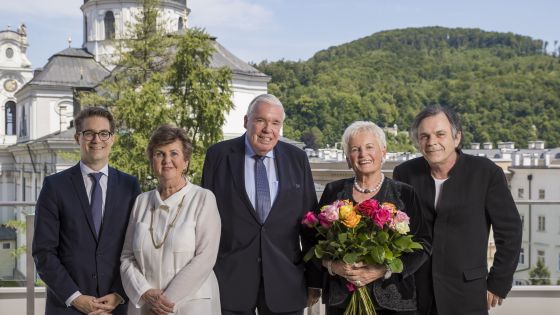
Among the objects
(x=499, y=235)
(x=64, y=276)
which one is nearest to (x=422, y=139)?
(x=499, y=235)

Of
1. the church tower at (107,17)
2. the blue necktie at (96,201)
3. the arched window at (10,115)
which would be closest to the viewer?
the blue necktie at (96,201)

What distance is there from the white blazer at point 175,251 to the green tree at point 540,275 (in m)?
3.17

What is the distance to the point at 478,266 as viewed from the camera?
12.4ft

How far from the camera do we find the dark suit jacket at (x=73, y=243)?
3.52m

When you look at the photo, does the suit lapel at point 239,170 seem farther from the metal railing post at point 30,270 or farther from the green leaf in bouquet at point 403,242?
the metal railing post at point 30,270

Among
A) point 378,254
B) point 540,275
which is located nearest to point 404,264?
point 378,254

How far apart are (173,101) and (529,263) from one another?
2419cm

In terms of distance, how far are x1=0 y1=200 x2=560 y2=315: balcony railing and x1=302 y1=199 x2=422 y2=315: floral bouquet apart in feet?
7.57

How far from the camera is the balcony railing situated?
5.31 m

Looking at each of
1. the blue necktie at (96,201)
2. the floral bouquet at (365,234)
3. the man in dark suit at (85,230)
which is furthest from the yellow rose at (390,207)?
the blue necktie at (96,201)

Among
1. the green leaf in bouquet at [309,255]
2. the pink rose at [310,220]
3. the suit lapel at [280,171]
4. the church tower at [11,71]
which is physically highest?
the church tower at [11,71]

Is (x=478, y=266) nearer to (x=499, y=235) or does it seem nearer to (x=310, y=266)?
(x=499, y=235)

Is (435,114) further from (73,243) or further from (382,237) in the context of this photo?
(73,243)

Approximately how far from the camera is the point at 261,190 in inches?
151
